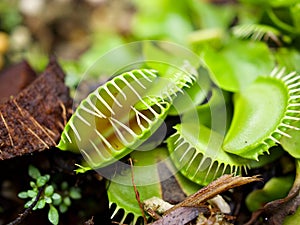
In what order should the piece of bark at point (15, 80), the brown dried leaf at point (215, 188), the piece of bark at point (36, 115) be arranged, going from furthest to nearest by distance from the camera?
the piece of bark at point (15, 80), the piece of bark at point (36, 115), the brown dried leaf at point (215, 188)

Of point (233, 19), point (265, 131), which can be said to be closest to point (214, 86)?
point (265, 131)

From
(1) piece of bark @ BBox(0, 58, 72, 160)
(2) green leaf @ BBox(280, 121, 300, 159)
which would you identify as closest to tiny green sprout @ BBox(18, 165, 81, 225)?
(1) piece of bark @ BBox(0, 58, 72, 160)

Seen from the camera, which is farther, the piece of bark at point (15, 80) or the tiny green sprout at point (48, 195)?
the piece of bark at point (15, 80)

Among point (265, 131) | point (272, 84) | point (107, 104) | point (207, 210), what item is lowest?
point (207, 210)

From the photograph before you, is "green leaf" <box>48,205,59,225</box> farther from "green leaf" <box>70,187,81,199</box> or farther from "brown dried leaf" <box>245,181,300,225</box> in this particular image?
"brown dried leaf" <box>245,181,300,225</box>

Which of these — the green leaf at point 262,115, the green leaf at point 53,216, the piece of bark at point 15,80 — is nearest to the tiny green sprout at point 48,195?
the green leaf at point 53,216

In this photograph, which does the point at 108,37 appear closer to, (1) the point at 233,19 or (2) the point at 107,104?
(1) the point at 233,19

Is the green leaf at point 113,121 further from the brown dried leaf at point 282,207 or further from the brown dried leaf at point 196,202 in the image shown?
the brown dried leaf at point 282,207
